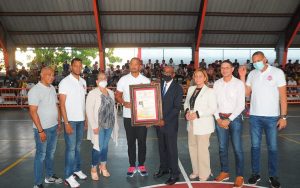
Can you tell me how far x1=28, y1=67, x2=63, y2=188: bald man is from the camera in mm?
4719

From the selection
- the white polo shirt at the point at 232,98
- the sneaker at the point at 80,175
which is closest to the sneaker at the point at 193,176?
the white polo shirt at the point at 232,98

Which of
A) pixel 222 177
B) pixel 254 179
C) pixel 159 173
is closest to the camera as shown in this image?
pixel 254 179

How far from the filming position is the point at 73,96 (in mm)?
5070

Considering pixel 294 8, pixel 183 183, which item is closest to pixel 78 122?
pixel 183 183

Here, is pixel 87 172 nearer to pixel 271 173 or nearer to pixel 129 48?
pixel 271 173

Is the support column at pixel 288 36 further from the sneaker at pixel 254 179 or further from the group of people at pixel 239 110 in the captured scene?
the sneaker at pixel 254 179

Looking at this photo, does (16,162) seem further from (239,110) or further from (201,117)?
(239,110)

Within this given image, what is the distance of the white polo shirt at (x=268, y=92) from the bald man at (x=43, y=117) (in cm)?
348

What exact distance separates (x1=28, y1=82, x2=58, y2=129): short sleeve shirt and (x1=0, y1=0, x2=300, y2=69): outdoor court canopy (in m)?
13.5

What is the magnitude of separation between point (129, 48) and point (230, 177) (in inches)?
693

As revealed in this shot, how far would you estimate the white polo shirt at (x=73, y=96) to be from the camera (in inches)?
197

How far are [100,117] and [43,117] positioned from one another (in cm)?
96

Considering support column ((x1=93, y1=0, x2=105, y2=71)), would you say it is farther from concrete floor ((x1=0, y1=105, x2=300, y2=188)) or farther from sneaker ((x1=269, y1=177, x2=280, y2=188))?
sneaker ((x1=269, y1=177, x2=280, y2=188))

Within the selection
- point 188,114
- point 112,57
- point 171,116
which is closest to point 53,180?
point 171,116
